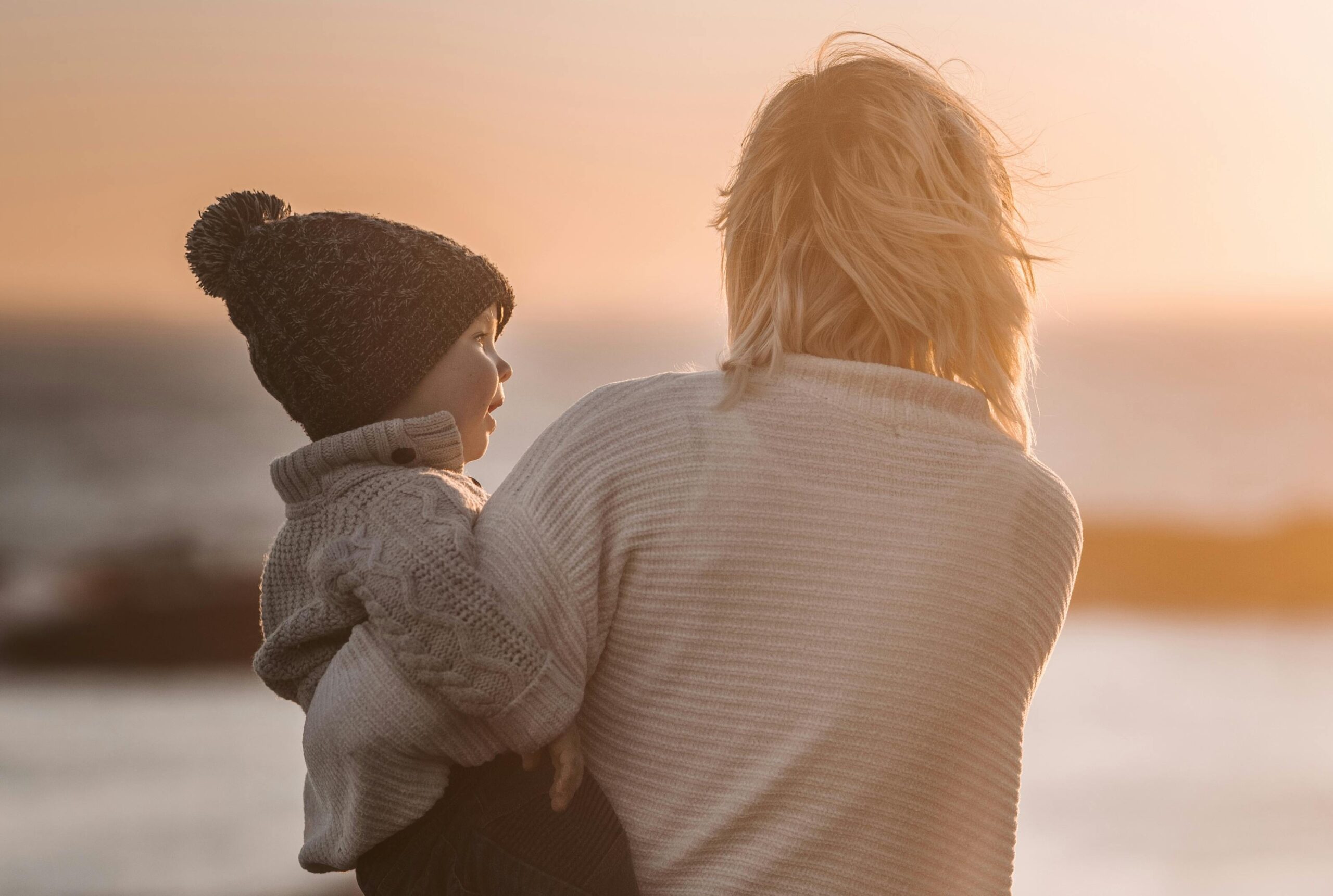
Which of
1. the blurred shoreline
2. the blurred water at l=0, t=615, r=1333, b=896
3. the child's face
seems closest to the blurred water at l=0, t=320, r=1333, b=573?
the blurred shoreline

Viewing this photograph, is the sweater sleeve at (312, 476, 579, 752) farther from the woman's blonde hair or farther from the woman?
the woman's blonde hair

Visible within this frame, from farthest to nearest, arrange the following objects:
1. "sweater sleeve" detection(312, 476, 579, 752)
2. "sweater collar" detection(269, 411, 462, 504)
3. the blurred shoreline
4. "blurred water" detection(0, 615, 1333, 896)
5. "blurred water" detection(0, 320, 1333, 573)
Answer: "blurred water" detection(0, 320, 1333, 573), the blurred shoreline, "blurred water" detection(0, 615, 1333, 896), "sweater collar" detection(269, 411, 462, 504), "sweater sleeve" detection(312, 476, 579, 752)

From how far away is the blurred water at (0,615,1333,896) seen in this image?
542 centimetres

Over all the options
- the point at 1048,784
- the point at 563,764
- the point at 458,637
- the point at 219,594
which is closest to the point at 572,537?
the point at 458,637

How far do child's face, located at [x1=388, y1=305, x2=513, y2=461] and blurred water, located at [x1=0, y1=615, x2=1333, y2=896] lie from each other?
421cm

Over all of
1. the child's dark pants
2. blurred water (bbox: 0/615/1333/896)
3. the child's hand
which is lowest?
blurred water (bbox: 0/615/1333/896)

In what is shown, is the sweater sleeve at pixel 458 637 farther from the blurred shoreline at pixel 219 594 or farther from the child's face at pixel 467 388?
the blurred shoreline at pixel 219 594

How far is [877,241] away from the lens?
125 cm

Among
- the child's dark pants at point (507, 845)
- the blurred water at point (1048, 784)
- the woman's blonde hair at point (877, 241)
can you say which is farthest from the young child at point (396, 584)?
the blurred water at point (1048, 784)

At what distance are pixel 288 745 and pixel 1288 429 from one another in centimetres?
1546

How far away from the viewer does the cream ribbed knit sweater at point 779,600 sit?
3.87 feet

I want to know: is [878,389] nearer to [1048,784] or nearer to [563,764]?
[563,764]

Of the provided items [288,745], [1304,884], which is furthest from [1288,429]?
[288,745]

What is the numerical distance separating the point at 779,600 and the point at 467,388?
0.58 metres
